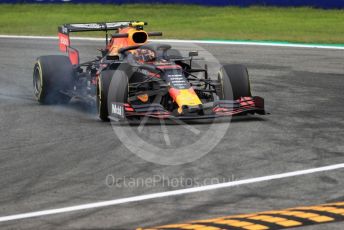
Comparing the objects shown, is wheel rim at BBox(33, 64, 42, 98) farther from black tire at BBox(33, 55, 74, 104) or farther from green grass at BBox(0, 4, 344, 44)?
green grass at BBox(0, 4, 344, 44)

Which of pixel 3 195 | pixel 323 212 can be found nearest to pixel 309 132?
pixel 323 212

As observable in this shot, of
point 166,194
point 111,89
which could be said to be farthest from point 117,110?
point 166,194

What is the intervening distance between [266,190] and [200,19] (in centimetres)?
2230

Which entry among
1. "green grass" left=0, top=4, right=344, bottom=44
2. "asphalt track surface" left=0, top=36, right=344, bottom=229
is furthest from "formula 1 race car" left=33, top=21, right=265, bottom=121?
"green grass" left=0, top=4, right=344, bottom=44

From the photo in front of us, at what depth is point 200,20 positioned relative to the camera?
3052cm

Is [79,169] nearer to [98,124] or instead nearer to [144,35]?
[98,124]

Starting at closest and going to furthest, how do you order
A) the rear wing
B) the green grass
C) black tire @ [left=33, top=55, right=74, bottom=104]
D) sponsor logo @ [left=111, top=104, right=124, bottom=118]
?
sponsor logo @ [left=111, top=104, right=124, bottom=118] < black tire @ [left=33, top=55, right=74, bottom=104] < the rear wing < the green grass

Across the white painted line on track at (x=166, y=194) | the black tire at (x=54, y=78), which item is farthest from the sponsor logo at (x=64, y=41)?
the white painted line on track at (x=166, y=194)

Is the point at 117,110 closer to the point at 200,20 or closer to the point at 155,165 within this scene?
the point at 155,165

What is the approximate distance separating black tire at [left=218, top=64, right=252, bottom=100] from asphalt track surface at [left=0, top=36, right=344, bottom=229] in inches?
21.3

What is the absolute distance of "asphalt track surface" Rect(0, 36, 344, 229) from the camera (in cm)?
812

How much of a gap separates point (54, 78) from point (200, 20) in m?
16.2

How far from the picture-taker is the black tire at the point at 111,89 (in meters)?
12.5

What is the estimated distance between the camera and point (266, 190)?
8.78 metres
